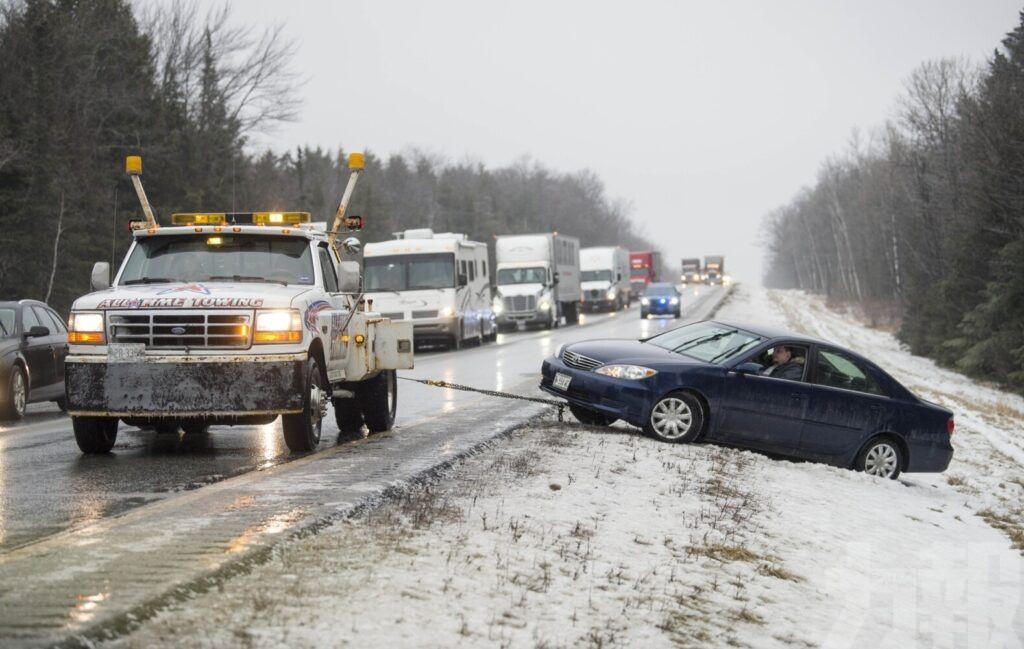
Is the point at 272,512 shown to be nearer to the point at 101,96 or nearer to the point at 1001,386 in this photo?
the point at 1001,386

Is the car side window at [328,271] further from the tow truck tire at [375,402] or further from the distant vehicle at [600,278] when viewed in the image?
the distant vehicle at [600,278]

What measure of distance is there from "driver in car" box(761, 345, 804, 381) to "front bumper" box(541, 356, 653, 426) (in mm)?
1478

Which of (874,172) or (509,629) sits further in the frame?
(874,172)

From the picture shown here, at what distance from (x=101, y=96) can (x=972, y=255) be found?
3150 cm

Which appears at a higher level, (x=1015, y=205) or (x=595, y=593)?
(x=1015, y=205)

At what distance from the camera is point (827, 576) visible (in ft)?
27.5

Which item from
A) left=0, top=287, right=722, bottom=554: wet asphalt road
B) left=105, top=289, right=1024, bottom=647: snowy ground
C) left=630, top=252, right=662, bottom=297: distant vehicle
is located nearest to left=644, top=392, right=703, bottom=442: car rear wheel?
left=105, top=289, right=1024, bottom=647: snowy ground

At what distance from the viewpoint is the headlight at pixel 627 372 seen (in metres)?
12.7

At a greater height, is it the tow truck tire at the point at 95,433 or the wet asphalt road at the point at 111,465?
the tow truck tire at the point at 95,433

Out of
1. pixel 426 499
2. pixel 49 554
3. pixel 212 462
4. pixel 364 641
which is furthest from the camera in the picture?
pixel 212 462

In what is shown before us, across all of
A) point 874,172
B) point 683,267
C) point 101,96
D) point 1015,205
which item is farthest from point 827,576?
point 683,267

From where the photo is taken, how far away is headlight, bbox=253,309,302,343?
9789 mm

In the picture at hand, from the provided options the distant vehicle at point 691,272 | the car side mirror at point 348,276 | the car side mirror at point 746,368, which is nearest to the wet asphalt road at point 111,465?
the car side mirror at point 348,276

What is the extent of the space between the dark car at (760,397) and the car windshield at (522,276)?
106 feet
